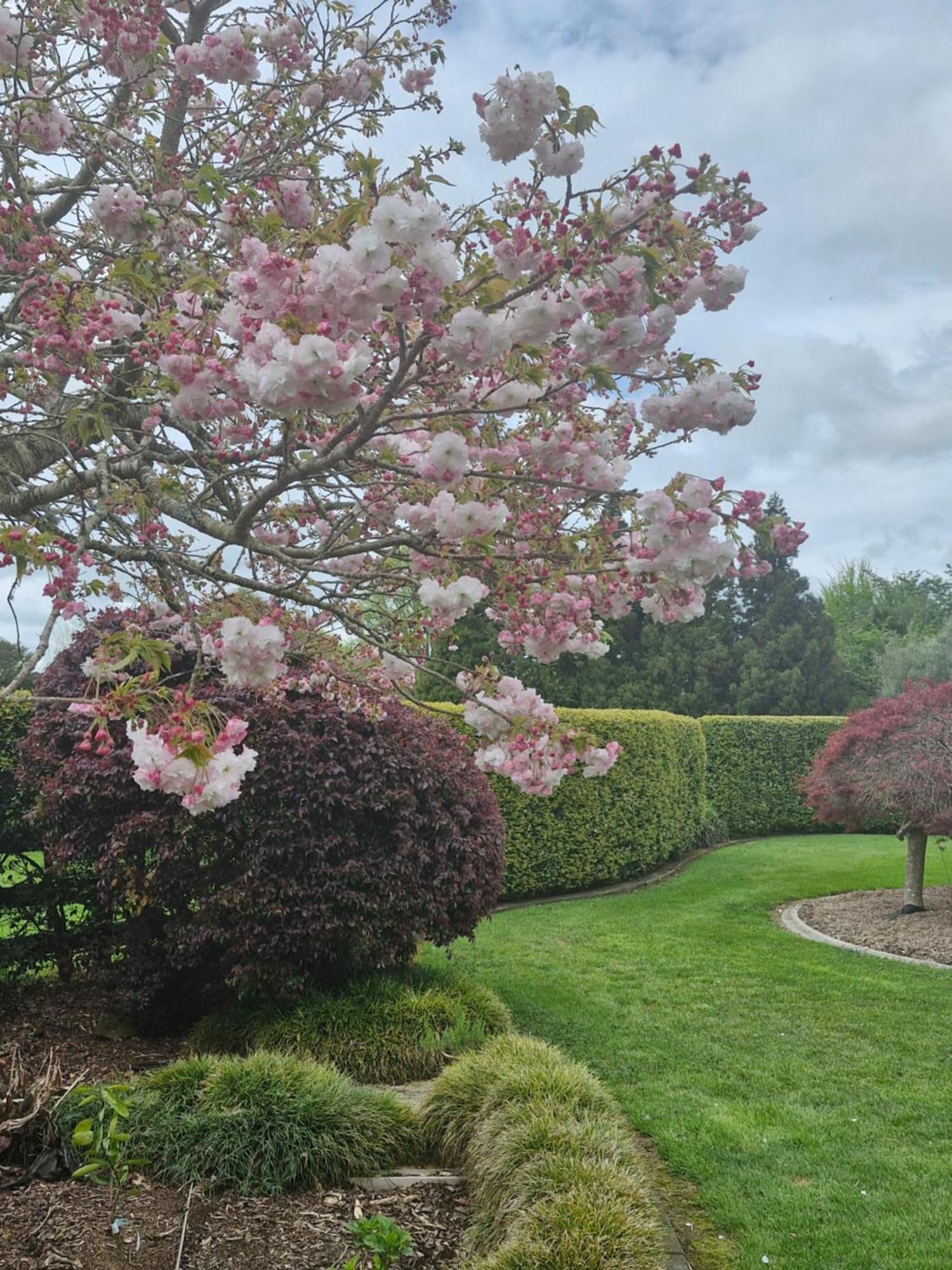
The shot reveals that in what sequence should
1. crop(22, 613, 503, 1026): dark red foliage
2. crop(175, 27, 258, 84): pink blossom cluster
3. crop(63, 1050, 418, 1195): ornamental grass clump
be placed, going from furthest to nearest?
crop(22, 613, 503, 1026): dark red foliage
crop(175, 27, 258, 84): pink blossom cluster
crop(63, 1050, 418, 1195): ornamental grass clump

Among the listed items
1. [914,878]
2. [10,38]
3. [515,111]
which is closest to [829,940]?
[914,878]

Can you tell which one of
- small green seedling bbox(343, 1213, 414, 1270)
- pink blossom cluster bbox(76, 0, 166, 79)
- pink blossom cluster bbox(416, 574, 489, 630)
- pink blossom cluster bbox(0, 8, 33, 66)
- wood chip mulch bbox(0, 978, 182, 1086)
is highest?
pink blossom cluster bbox(76, 0, 166, 79)

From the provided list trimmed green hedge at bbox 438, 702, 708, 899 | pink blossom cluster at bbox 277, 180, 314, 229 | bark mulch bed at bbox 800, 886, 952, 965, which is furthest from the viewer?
trimmed green hedge at bbox 438, 702, 708, 899

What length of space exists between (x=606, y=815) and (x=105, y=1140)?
7.98 metres

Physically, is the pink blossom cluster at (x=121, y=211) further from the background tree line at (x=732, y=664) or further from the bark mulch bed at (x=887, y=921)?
the background tree line at (x=732, y=664)

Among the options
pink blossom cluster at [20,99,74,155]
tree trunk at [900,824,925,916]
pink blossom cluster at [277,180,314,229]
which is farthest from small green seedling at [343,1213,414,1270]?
tree trunk at [900,824,925,916]

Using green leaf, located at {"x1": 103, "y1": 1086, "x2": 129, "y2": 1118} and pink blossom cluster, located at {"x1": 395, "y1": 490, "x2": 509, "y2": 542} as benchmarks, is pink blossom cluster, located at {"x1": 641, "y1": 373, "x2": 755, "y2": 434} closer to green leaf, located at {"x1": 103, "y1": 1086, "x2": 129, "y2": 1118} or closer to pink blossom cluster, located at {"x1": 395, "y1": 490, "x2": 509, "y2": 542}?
pink blossom cluster, located at {"x1": 395, "y1": 490, "x2": 509, "y2": 542}

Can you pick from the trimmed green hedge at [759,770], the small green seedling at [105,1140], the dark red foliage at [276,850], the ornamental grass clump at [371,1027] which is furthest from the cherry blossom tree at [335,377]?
the trimmed green hedge at [759,770]

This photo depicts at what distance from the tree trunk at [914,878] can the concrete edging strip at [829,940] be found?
35.8 inches

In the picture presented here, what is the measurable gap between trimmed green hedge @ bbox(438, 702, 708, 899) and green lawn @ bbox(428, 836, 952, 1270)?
0.68m

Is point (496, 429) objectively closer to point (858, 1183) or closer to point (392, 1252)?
point (392, 1252)

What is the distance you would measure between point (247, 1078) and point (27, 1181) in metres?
0.71

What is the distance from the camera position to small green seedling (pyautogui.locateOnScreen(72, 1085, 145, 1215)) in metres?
2.38

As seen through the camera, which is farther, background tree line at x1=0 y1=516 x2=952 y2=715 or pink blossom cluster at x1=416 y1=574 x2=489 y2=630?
background tree line at x1=0 y1=516 x2=952 y2=715
